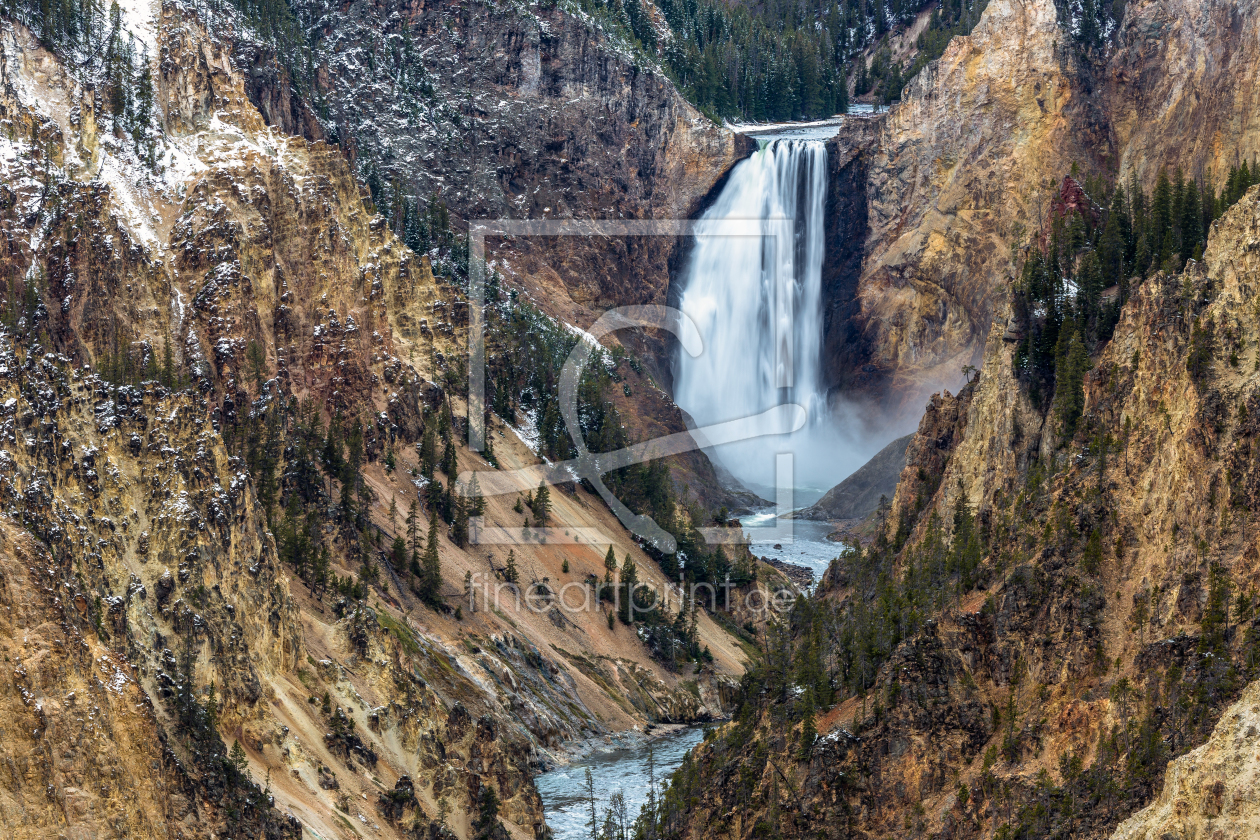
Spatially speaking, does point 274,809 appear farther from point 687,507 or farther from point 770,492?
point 770,492

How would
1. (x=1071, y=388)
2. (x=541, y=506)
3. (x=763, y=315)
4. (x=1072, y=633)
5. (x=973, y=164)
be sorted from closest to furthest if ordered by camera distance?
(x=1072, y=633)
(x=1071, y=388)
(x=541, y=506)
(x=973, y=164)
(x=763, y=315)

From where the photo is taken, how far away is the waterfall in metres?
169

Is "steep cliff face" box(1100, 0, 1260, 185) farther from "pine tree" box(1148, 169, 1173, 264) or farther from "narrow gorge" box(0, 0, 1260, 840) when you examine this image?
"pine tree" box(1148, 169, 1173, 264)

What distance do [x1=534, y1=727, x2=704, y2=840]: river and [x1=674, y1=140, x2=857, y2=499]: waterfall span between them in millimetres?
71831

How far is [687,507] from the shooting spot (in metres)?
136

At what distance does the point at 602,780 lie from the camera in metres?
87.8

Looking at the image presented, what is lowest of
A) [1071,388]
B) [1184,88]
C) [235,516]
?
[235,516]

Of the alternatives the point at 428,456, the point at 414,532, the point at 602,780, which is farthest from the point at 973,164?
the point at 602,780

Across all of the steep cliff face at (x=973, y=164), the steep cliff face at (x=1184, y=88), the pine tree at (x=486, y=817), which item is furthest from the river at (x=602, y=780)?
the steep cliff face at (x=973, y=164)

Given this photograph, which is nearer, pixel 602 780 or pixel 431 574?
pixel 602 780

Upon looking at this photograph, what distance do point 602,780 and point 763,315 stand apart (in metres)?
90.5

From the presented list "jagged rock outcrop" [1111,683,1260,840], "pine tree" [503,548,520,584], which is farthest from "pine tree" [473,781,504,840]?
"jagged rock outcrop" [1111,683,1260,840]

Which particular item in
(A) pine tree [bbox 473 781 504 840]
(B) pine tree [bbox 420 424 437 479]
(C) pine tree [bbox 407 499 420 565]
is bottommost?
(A) pine tree [bbox 473 781 504 840]

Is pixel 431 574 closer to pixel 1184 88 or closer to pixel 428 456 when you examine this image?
pixel 428 456
